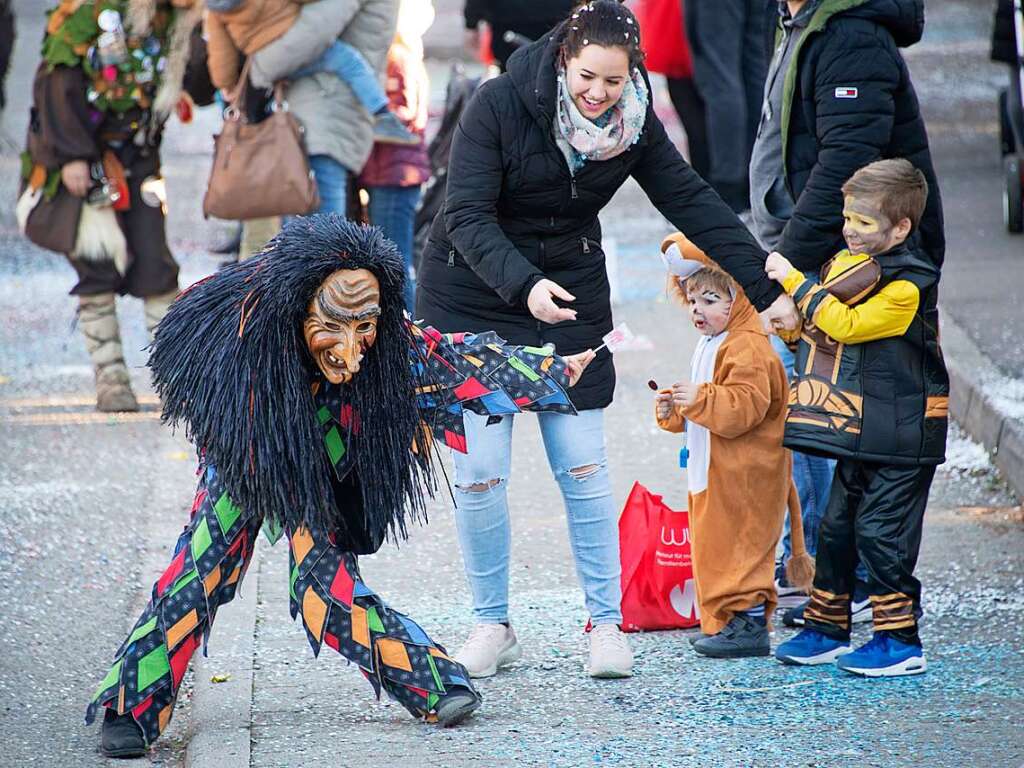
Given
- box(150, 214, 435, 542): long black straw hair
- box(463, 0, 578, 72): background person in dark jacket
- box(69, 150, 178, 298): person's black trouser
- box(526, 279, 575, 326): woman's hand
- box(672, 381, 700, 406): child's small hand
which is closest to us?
box(150, 214, 435, 542): long black straw hair

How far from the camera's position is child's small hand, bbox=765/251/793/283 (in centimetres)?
425

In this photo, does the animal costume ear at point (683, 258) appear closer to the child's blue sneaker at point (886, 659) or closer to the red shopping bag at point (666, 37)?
the child's blue sneaker at point (886, 659)

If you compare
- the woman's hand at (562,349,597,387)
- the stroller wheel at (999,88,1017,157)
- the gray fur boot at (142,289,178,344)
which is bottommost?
the gray fur boot at (142,289,178,344)

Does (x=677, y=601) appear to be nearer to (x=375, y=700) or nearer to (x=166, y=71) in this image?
(x=375, y=700)

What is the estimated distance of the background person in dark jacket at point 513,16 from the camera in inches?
360

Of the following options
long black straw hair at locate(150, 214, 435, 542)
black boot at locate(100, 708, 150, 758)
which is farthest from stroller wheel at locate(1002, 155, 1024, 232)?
black boot at locate(100, 708, 150, 758)

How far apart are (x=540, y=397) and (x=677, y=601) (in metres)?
1.01

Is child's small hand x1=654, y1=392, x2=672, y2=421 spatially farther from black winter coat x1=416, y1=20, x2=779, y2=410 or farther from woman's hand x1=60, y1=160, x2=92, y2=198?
woman's hand x1=60, y1=160, x2=92, y2=198

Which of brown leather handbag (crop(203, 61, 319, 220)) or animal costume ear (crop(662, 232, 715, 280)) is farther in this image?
brown leather handbag (crop(203, 61, 319, 220))

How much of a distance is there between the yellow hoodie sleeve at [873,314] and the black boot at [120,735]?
6.55 feet

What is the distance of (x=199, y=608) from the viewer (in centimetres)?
389

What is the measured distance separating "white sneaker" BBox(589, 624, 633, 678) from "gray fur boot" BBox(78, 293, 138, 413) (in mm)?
A: 3318

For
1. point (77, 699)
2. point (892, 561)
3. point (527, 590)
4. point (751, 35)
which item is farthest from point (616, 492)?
point (751, 35)

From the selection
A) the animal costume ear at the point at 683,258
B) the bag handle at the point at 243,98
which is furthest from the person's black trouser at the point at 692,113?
the animal costume ear at the point at 683,258
